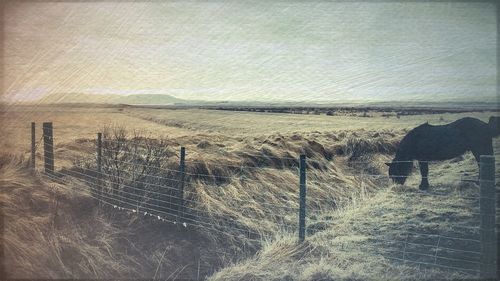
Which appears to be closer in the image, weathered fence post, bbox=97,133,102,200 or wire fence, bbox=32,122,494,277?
wire fence, bbox=32,122,494,277

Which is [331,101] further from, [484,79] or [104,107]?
[104,107]

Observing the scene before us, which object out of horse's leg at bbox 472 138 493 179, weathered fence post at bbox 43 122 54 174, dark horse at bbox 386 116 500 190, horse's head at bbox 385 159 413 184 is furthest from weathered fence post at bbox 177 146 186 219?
horse's leg at bbox 472 138 493 179

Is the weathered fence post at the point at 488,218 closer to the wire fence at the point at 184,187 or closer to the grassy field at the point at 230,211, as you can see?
the grassy field at the point at 230,211

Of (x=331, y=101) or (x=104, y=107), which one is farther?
(x=104, y=107)

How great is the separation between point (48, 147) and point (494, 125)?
380 centimetres

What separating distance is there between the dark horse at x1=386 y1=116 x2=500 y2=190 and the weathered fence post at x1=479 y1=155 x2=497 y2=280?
0.48 m

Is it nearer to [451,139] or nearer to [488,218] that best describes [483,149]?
[451,139]

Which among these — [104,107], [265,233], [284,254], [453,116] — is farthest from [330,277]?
[104,107]

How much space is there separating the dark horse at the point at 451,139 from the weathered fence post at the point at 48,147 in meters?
3.08

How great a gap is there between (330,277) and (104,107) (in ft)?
7.47

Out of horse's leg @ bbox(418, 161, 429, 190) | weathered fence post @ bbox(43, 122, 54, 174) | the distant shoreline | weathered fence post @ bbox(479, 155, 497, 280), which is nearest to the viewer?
weathered fence post @ bbox(479, 155, 497, 280)

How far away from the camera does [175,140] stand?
11.8 feet

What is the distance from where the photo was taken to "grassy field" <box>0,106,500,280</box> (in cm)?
324

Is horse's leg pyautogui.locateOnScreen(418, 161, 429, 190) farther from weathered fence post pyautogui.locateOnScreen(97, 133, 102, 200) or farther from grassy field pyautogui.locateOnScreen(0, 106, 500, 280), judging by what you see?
weathered fence post pyautogui.locateOnScreen(97, 133, 102, 200)
